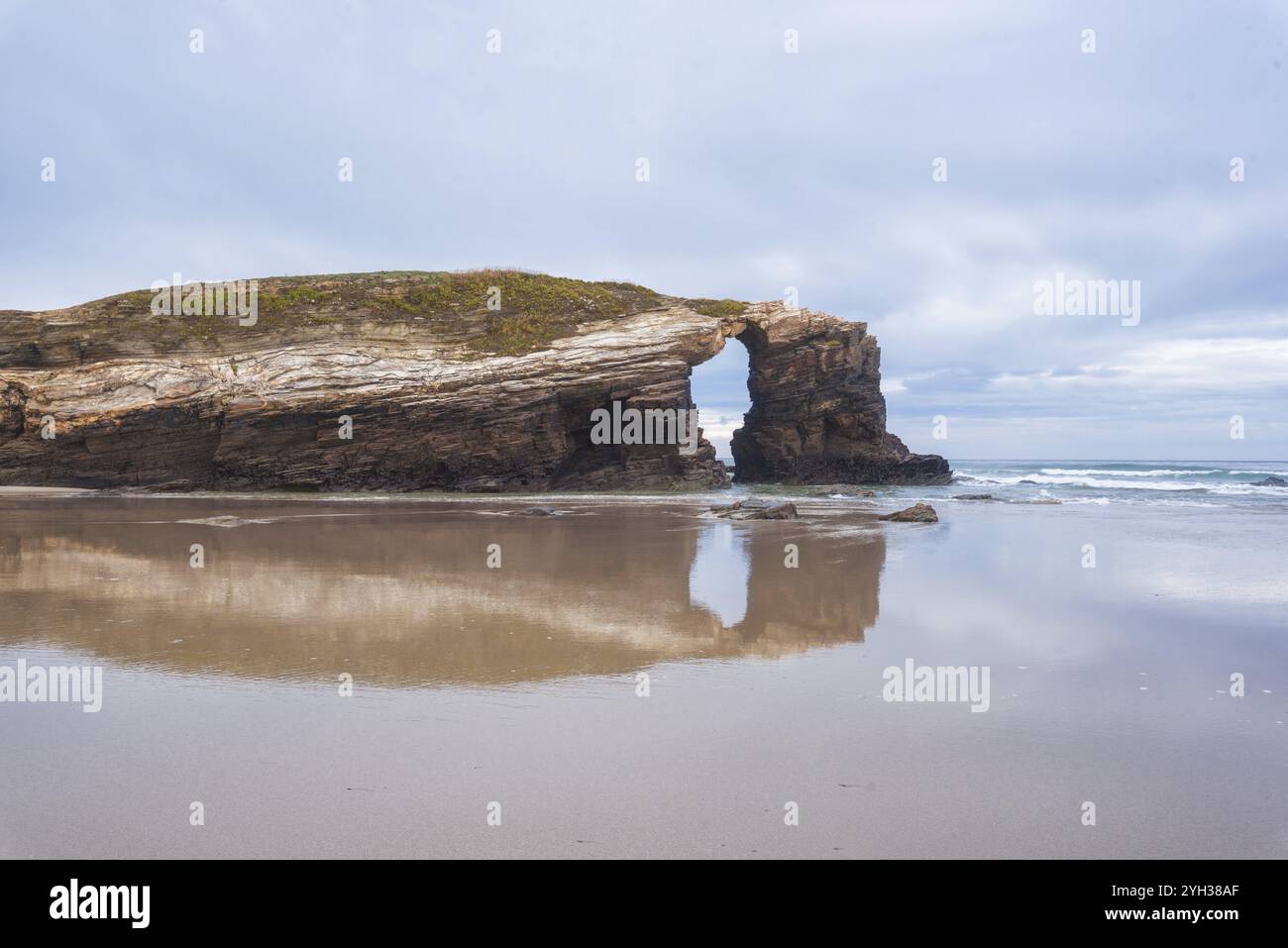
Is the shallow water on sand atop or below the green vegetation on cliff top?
below

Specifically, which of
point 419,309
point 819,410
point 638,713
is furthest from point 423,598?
→ point 819,410

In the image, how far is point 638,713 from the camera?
4848 mm

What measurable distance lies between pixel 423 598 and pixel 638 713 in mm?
4310

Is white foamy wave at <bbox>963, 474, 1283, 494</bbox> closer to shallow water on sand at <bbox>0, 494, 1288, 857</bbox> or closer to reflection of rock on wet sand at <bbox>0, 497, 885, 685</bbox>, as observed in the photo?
reflection of rock on wet sand at <bbox>0, 497, 885, 685</bbox>

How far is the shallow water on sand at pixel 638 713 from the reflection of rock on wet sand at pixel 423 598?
60mm

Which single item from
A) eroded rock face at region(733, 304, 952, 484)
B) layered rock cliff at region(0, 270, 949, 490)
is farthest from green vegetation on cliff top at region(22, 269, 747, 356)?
eroded rock face at region(733, 304, 952, 484)

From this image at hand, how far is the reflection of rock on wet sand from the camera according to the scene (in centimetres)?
614

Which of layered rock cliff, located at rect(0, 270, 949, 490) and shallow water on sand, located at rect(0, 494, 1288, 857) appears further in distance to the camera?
layered rock cliff, located at rect(0, 270, 949, 490)

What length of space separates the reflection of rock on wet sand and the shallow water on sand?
60 millimetres

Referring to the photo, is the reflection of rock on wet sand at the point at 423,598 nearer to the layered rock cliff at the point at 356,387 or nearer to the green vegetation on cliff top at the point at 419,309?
the layered rock cliff at the point at 356,387

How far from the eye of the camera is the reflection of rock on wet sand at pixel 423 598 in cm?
614

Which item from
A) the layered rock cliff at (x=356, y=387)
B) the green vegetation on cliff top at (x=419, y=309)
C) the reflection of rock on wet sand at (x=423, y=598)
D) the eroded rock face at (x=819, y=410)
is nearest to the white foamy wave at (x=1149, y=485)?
the eroded rock face at (x=819, y=410)

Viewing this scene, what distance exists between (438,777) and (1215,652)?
6.08m
